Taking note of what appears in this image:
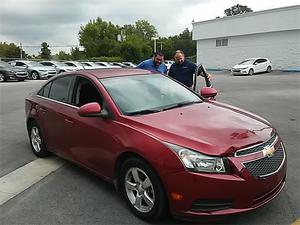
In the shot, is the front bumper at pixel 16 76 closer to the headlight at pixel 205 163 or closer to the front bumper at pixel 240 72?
the front bumper at pixel 240 72

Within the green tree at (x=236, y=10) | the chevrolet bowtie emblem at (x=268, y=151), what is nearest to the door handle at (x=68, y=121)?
the chevrolet bowtie emblem at (x=268, y=151)

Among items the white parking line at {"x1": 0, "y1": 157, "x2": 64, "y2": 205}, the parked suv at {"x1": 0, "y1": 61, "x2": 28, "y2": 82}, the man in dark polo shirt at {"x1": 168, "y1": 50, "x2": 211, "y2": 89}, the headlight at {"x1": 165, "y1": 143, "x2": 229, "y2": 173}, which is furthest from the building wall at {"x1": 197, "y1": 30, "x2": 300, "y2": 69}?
the headlight at {"x1": 165, "y1": 143, "x2": 229, "y2": 173}

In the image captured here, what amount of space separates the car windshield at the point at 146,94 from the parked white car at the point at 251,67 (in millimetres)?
28273

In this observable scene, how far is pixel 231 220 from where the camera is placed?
152 inches

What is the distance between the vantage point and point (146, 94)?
4.89 meters

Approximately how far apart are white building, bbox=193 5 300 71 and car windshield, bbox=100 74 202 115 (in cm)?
3389

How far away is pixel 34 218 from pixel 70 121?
57.9 inches

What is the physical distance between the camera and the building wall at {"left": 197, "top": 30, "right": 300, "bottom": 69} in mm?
37125

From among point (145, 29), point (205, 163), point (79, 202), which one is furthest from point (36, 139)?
point (145, 29)

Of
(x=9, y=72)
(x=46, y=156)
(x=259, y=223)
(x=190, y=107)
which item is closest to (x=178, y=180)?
(x=259, y=223)

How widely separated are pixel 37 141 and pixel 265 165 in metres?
4.06

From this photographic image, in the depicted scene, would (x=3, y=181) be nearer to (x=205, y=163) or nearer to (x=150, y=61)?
(x=205, y=163)

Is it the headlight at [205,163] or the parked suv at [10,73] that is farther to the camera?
the parked suv at [10,73]

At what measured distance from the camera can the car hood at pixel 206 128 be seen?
362 centimetres
